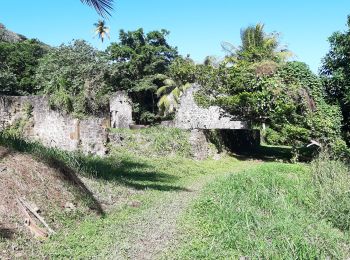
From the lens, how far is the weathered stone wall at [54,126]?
15167mm

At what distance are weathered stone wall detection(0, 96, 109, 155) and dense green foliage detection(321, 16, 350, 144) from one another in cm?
830

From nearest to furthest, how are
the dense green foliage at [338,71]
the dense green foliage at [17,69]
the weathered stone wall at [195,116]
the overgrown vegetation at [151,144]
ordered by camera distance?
the dense green foliage at [338,71] → the overgrown vegetation at [151,144] → the weathered stone wall at [195,116] → the dense green foliage at [17,69]

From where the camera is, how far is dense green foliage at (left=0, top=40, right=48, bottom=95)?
2968 cm

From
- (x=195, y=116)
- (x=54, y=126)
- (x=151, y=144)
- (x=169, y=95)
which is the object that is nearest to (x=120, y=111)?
(x=195, y=116)

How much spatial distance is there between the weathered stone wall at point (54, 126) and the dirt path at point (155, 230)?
6.60 metres

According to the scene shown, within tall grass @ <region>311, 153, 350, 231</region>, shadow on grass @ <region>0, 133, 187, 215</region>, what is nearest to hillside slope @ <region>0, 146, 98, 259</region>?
shadow on grass @ <region>0, 133, 187, 215</region>

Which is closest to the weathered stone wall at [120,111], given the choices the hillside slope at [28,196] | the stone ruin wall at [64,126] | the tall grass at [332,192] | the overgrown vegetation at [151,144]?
the stone ruin wall at [64,126]

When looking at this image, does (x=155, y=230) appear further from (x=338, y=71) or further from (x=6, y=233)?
(x=338, y=71)

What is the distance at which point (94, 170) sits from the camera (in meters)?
10.4

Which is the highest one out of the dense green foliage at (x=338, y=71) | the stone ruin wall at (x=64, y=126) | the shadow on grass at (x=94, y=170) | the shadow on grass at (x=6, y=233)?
the dense green foliage at (x=338, y=71)

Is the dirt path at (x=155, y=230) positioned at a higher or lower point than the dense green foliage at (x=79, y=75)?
lower

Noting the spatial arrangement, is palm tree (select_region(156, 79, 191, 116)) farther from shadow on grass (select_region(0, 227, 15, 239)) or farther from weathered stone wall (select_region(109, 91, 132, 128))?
shadow on grass (select_region(0, 227, 15, 239))

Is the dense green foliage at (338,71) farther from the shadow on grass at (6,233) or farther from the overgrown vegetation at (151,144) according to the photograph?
the shadow on grass at (6,233)

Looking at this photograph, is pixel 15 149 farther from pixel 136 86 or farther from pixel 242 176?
pixel 136 86
